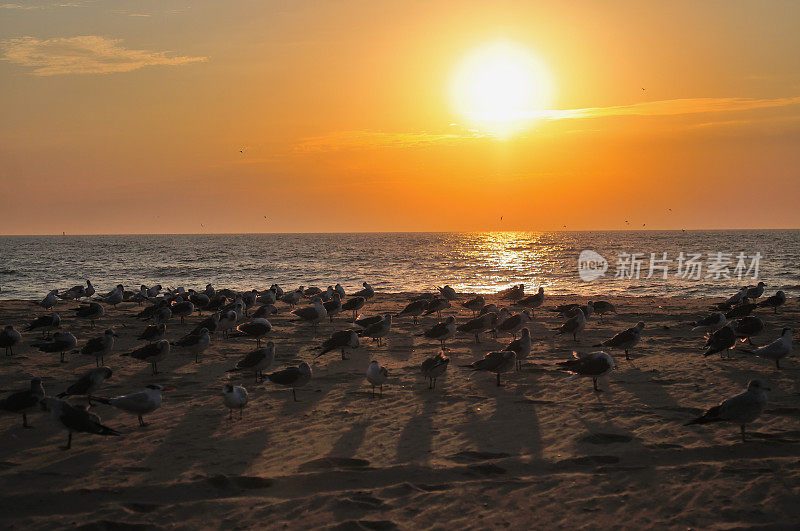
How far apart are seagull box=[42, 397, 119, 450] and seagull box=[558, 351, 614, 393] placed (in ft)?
29.5

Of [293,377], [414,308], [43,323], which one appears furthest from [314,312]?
[43,323]

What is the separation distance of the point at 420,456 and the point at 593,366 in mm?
5387

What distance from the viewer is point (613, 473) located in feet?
27.8

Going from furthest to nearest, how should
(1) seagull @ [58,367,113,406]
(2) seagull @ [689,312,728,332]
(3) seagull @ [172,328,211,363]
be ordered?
1. (2) seagull @ [689,312,728,332]
2. (3) seagull @ [172,328,211,363]
3. (1) seagull @ [58,367,113,406]

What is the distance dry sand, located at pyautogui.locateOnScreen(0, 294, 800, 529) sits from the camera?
7.38 m

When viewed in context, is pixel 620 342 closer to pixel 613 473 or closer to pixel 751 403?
pixel 751 403

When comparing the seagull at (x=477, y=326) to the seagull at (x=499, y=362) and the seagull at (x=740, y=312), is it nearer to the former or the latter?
the seagull at (x=499, y=362)

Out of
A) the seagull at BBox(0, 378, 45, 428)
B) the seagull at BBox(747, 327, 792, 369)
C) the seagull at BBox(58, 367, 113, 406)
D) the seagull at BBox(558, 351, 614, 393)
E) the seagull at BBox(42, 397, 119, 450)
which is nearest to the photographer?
the seagull at BBox(42, 397, 119, 450)

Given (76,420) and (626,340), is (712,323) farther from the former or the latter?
(76,420)

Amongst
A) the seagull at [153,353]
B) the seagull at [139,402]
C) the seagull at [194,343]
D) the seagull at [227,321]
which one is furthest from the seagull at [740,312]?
the seagull at [139,402]

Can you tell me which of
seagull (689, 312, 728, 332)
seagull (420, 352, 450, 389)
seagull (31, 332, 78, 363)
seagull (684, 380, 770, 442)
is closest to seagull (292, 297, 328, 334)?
seagull (31, 332, 78, 363)

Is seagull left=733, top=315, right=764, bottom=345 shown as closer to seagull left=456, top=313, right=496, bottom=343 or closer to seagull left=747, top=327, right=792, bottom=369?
seagull left=747, top=327, right=792, bottom=369

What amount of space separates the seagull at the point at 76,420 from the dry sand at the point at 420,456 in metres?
0.30

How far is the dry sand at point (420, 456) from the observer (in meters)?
7.38
